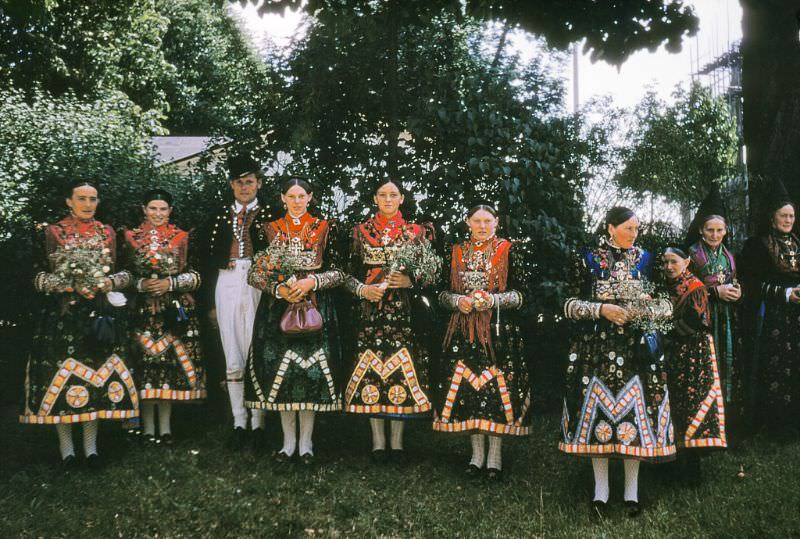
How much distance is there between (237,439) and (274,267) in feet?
5.42

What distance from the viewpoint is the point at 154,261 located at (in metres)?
5.90

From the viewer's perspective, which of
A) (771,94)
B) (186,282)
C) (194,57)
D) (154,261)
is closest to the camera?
(154,261)

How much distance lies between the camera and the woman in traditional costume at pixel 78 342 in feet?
17.8

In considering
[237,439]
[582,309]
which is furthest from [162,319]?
[582,309]

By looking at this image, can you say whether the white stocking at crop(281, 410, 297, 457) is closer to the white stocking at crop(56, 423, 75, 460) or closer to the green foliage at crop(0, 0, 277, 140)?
the white stocking at crop(56, 423, 75, 460)

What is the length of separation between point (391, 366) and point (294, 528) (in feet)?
4.92

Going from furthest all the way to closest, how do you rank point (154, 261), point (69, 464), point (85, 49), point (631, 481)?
point (85, 49) → point (154, 261) → point (69, 464) → point (631, 481)

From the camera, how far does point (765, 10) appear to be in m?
6.73

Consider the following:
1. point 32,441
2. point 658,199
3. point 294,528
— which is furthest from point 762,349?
point 32,441

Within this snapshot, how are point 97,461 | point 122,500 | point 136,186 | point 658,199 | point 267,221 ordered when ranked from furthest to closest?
point 658,199 → point 136,186 → point 267,221 → point 97,461 → point 122,500

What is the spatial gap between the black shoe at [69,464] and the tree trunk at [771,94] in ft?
21.3

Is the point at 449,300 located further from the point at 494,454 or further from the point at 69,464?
the point at 69,464

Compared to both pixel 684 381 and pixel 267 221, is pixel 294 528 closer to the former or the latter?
pixel 267 221

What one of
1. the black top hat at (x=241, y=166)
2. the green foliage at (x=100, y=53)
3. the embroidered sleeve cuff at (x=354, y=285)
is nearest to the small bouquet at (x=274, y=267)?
the embroidered sleeve cuff at (x=354, y=285)
